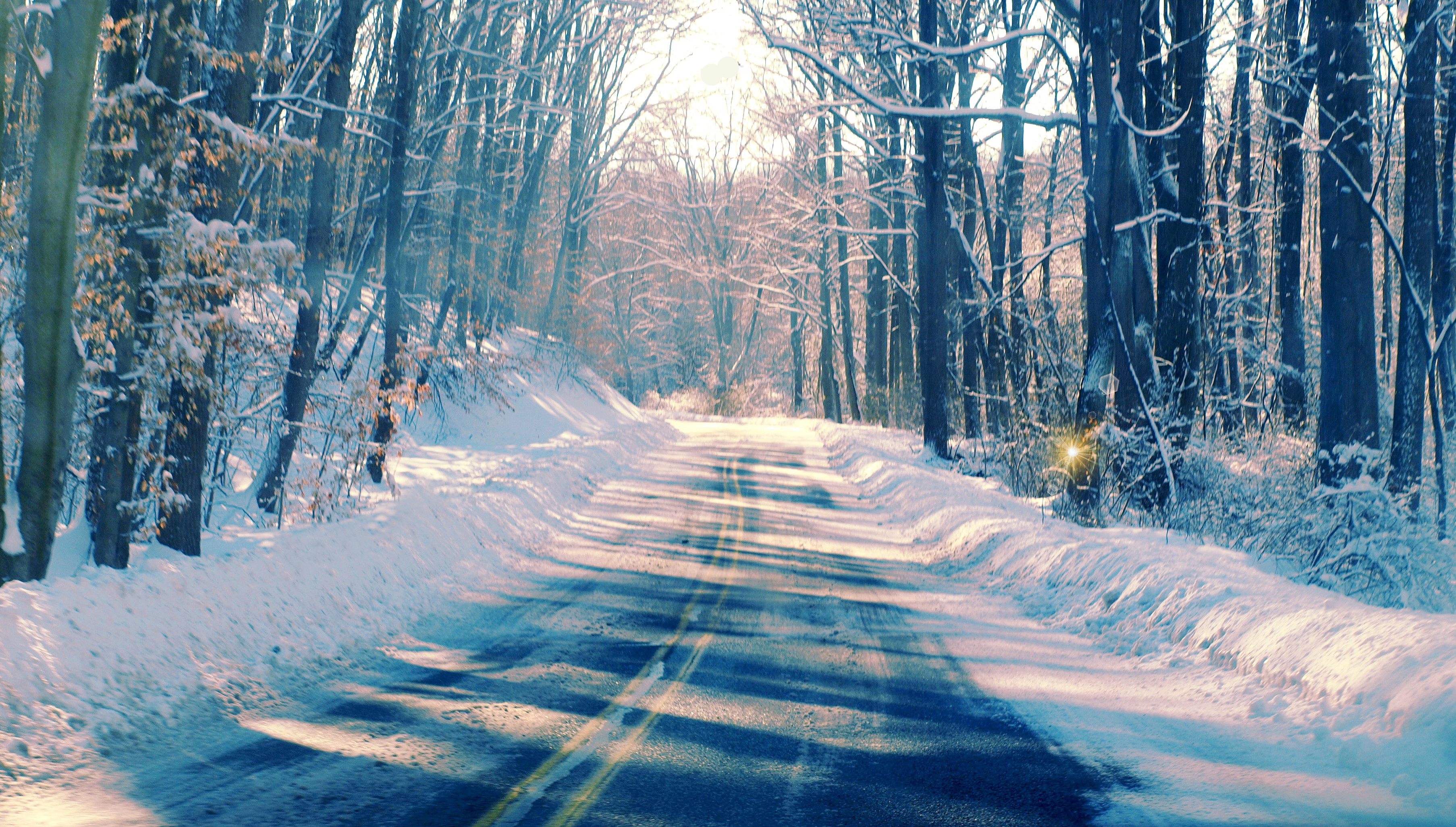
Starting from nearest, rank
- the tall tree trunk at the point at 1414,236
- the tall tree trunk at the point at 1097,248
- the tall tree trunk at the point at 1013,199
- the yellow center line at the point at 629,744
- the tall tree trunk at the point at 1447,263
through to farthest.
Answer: the yellow center line at the point at 629,744
the tall tree trunk at the point at 1414,236
the tall tree trunk at the point at 1097,248
the tall tree trunk at the point at 1447,263
the tall tree trunk at the point at 1013,199

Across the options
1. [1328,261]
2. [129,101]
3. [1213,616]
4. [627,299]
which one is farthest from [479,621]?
[627,299]

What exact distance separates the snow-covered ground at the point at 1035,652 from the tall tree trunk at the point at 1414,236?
208 inches

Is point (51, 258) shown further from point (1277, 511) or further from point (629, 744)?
point (1277, 511)

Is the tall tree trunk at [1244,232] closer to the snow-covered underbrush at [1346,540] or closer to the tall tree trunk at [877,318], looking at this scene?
the snow-covered underbrush at [1346,540]

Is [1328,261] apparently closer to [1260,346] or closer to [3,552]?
[1260,346]

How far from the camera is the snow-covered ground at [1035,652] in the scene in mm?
4934

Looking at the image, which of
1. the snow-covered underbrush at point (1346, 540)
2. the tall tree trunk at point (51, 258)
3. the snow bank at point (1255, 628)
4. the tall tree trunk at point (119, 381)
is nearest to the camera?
the snow bank at point (1255, 628)

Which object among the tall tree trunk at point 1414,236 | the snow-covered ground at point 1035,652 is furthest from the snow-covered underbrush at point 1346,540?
the tall tree trunk at point 1414,236

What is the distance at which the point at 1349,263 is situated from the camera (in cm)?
1362

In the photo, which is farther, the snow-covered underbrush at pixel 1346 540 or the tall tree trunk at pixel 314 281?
the tall tree trunk at pixel 314 281

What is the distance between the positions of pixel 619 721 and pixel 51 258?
531 cm

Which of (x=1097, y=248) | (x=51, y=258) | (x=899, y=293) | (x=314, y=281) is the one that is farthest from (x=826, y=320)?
(x=51, y=258)

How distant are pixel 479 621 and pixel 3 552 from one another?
3.62 metres

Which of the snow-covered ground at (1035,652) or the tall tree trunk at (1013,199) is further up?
the tall tree trunk at (1013,199)
